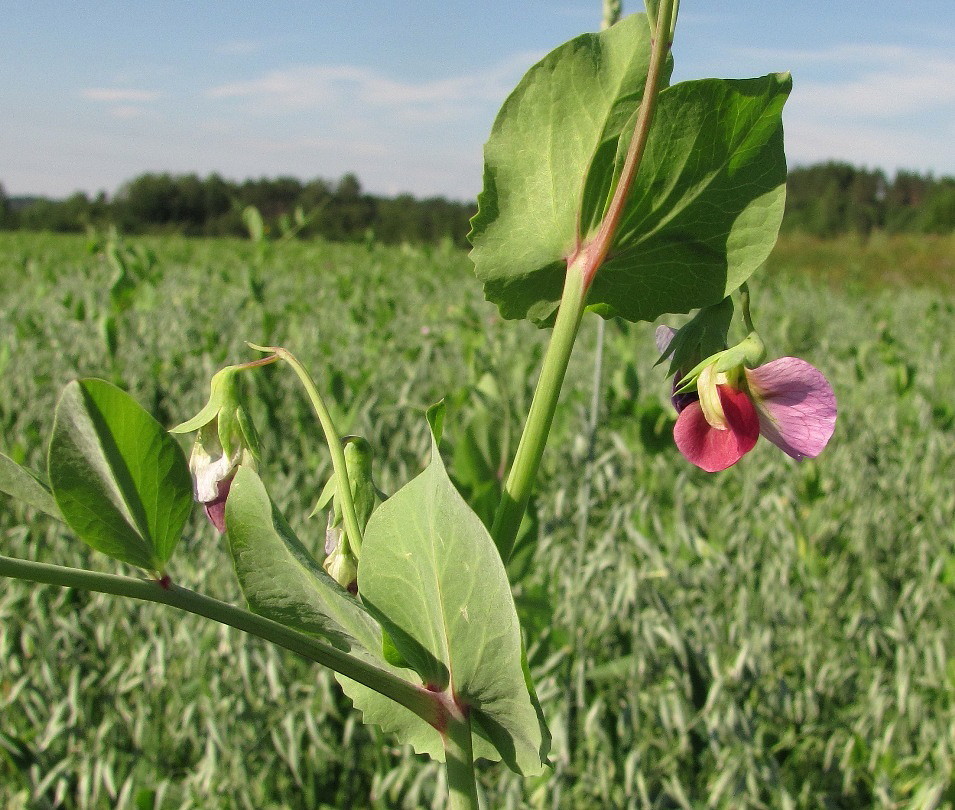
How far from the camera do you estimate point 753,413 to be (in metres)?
0.34

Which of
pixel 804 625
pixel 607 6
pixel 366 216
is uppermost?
pixel 366 216

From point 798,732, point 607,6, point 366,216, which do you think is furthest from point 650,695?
point 366,216

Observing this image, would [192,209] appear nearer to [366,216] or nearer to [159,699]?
[366,216]

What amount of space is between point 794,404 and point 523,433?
0.36 feet

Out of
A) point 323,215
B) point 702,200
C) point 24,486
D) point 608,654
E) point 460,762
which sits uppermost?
point 323,215

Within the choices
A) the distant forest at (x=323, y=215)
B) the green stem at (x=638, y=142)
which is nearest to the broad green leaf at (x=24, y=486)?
the green stem at (x=638, y=142)

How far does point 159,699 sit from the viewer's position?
46.3 inches

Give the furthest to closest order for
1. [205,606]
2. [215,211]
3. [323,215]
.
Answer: [215,211] → [323,215] → [205,606]

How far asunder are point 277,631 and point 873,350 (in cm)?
364

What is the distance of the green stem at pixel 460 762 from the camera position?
33 cm

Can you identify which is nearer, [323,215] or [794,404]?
[794,404]

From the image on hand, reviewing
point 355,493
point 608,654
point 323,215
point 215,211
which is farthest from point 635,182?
point 215,211

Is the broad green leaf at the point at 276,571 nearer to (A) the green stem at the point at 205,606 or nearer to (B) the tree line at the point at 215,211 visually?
(A) the green stem at the point at 205,606

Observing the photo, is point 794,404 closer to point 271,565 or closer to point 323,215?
point 271,565
